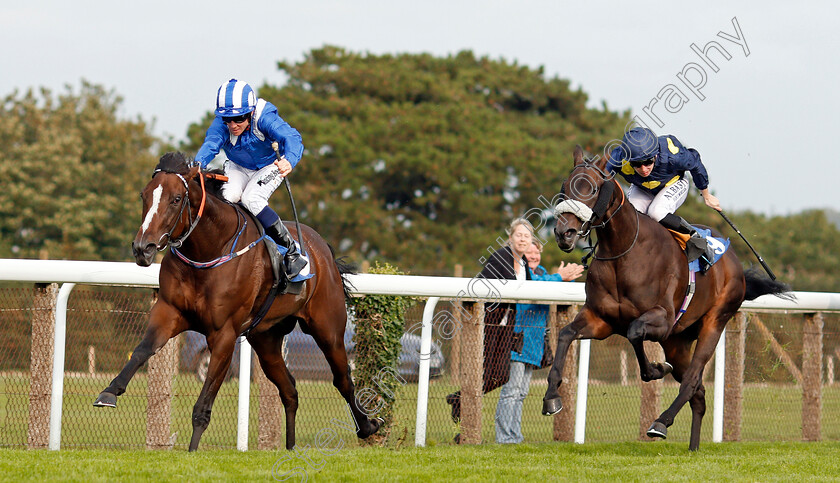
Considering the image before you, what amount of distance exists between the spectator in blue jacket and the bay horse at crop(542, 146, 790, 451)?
1.12 m

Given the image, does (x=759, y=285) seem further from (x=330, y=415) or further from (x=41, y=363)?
(x=41, y=363)

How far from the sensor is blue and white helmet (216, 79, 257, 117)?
5957 mm

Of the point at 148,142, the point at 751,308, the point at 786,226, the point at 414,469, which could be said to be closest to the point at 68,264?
the point at 414,469

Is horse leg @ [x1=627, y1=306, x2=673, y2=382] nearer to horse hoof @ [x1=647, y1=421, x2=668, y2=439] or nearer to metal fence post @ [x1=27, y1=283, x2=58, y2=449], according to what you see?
horse hoof @ [x1=647, y1=421, x2=668, y2=439]

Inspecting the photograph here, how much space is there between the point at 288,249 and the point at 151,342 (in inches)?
47.0

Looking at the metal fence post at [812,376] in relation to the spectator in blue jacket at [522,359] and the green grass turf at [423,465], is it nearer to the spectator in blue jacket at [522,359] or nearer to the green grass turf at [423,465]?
the green grass turf at [423,465]

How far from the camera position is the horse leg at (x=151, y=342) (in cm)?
512

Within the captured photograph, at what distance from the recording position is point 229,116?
19.7 feet

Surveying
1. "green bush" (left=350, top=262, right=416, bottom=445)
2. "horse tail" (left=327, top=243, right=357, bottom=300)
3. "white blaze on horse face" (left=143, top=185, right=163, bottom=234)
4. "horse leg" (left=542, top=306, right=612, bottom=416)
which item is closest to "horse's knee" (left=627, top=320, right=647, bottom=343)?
"horse leg" (left=542, top=306, right=612, bottom=416)

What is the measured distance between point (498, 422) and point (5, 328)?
354 centimetres

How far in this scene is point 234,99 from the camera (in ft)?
19.5

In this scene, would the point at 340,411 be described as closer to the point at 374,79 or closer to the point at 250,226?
the point at 250,226

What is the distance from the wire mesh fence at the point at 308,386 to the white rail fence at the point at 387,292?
0.53 ft

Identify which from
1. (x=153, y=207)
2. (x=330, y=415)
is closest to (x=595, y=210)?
(x=153, y=207)
